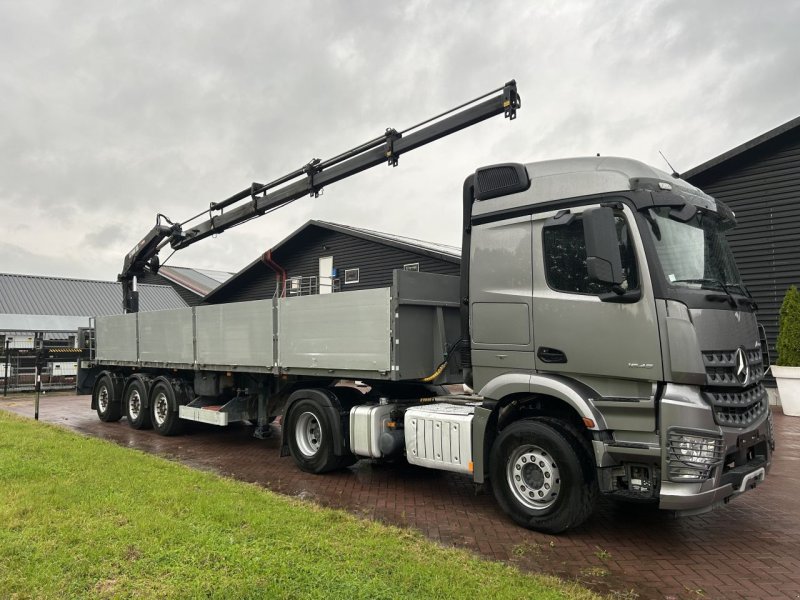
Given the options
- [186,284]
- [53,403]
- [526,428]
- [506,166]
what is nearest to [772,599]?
[526,428]

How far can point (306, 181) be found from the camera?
10547mm

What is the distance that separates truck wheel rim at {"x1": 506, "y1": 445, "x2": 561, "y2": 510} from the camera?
5109 mm

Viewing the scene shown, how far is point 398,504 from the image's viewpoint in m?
6.24

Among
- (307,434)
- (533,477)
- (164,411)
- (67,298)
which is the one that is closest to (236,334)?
(307,434)

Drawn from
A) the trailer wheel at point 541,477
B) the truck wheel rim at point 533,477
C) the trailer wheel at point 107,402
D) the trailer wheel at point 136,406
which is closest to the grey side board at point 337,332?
the trailer wheel at point 541,477

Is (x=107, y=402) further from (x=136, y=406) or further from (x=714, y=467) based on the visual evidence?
(x=714, y=467)

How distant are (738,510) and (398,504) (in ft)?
11.7

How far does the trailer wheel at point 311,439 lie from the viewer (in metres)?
7.21

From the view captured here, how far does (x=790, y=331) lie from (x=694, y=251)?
813 cm

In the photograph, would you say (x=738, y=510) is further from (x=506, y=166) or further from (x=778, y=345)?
(x=778, y=345)

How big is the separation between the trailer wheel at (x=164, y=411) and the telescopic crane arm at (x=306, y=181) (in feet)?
12.3

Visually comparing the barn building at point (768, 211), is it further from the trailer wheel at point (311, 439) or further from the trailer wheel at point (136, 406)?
the trailer wheel at point (136, 406)

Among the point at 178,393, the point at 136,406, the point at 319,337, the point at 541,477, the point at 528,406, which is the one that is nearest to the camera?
the point at 541,477

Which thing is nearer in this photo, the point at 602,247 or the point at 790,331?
the point at 602,247
